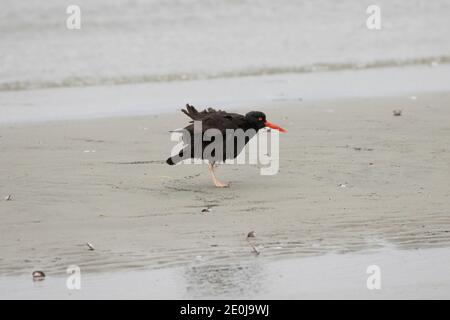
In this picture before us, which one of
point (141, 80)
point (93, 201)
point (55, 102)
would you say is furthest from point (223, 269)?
point (141, 80)

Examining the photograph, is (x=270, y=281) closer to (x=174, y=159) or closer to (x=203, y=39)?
(x=174, y=159)

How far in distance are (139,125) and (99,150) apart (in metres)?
1.58

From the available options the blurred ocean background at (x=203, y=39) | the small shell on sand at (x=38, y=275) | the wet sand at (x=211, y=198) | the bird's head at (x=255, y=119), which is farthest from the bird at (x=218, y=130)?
the blurred ocean background at (x=203, y=39)

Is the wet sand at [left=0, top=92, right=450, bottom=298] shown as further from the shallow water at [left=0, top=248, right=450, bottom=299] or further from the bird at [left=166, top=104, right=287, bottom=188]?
the bird at [left=166, top=104, right=287, bottom=188]

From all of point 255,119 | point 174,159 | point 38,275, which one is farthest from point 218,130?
point 38,275

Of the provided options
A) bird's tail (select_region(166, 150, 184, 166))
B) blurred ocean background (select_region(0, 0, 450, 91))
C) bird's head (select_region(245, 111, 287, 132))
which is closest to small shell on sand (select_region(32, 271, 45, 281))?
bird's tail (select_region(166, 150, 184, 166))

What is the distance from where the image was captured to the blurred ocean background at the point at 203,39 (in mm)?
A: 18172

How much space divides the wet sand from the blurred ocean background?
5278 millimetres

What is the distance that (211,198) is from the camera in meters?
9.33

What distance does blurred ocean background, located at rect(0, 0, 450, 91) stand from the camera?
1817cm

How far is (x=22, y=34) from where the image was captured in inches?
848

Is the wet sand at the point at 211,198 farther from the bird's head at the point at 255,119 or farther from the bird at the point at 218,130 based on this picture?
the bird's head at the point at 255,119

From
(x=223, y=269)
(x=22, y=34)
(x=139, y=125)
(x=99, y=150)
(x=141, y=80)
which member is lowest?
(x=223, y=269)
